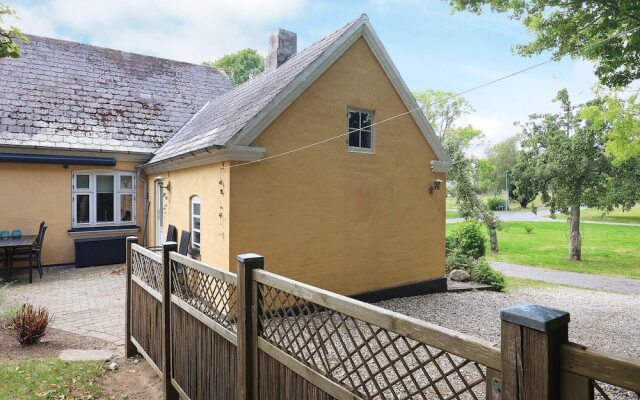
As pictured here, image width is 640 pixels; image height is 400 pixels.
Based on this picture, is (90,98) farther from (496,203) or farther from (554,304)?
(496,203)

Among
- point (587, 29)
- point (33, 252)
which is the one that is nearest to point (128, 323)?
point (33, 252)

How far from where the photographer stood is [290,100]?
26.0 ft

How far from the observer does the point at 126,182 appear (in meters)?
13.3

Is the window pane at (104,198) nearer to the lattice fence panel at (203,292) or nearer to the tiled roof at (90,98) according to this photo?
the tiled roof at (90,98)

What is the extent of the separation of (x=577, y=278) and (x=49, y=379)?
757 inches

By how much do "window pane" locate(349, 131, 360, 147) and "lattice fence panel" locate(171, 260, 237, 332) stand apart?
225 inches

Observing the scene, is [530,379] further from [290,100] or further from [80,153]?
[80,153]

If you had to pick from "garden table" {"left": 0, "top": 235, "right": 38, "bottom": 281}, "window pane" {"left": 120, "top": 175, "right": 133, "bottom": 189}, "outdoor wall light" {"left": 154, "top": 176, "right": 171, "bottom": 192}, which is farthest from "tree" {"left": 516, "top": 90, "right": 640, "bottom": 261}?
"garden table" {"left": 0, "top": 235, "right": 38, "bottom": 281}

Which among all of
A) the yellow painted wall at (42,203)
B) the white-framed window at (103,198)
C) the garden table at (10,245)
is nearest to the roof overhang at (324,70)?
the garden table at (10,245)

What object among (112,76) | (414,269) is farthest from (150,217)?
(414,269)

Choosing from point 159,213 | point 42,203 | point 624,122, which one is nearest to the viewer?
point 624,122

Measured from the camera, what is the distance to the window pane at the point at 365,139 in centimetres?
941

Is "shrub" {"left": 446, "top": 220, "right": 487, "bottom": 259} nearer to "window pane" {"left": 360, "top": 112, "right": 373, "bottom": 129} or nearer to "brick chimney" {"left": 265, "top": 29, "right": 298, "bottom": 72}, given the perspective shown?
"window pane" {"left": 360, "top": 112, "right": 373, "bottom": 129}

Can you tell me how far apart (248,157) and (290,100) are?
1612 millimetres
